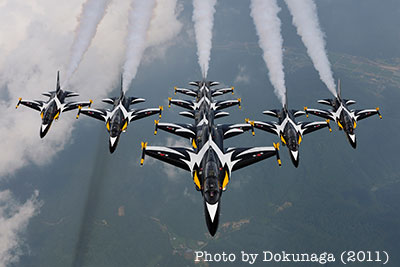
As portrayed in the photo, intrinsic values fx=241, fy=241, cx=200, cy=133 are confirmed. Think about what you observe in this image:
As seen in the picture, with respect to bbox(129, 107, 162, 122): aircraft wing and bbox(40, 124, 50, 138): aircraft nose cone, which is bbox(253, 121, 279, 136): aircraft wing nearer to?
bbox(129, 107, 162, 122): aircraft wing

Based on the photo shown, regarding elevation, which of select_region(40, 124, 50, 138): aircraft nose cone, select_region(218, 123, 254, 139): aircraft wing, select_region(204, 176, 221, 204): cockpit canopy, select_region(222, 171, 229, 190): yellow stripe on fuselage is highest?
select_region(218, 123, 254, 139): aircraft wing

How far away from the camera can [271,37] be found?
48938 millimetres

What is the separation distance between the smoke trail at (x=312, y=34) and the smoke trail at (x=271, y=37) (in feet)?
27.8

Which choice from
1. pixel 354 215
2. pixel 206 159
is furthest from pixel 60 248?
pixel 354 215

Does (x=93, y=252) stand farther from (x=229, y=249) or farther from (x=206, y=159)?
(x=206, y=159)

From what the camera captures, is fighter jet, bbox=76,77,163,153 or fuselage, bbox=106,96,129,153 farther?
fighter jet, bbox=76,77,163,153

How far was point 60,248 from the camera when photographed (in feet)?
632

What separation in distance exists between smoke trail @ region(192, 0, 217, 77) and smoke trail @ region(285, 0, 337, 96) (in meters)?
20.8

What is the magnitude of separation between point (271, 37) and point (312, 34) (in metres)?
11.2

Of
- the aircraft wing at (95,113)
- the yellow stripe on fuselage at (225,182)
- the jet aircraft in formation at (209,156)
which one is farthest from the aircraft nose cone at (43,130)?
the yellow stripe on fuselage at (225,182)

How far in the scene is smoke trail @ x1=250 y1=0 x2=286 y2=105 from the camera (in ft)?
153

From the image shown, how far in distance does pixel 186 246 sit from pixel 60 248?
100m

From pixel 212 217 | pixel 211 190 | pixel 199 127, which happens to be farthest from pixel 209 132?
pixel 212 217

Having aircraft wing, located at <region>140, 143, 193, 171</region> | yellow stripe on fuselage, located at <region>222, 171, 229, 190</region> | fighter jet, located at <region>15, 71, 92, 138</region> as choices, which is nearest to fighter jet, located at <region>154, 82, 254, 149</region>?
aircraft wing, located at <region>140, 143, 193, 171</region>
